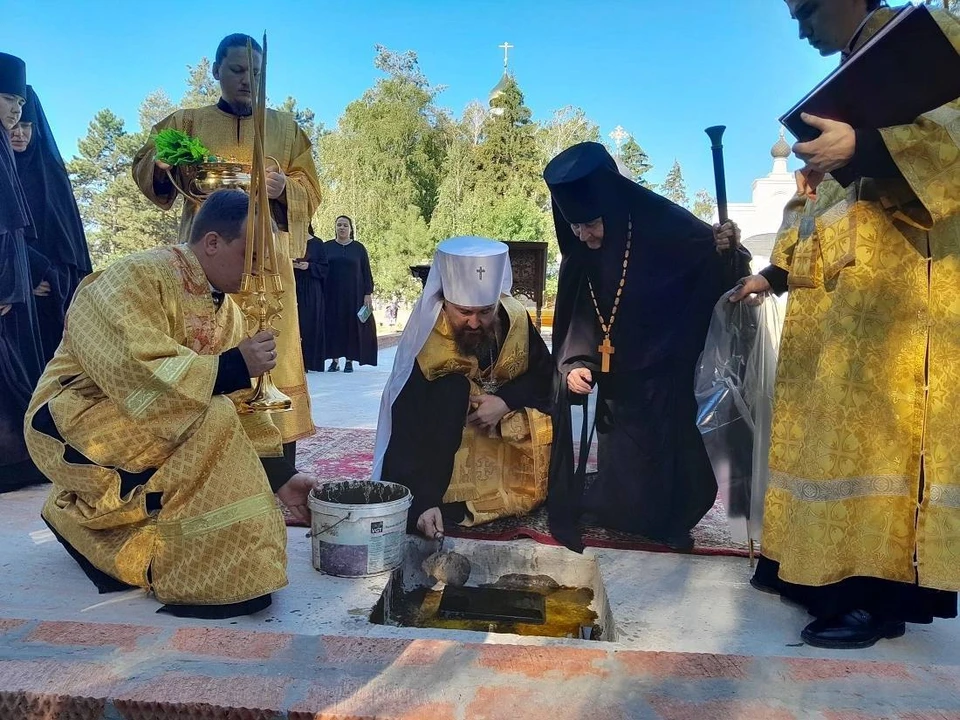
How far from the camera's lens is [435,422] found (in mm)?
3383

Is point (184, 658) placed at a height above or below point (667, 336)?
below

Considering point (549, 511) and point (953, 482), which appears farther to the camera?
point (549, 511)

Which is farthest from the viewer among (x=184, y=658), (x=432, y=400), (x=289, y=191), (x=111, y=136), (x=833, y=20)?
(x=111, y=136)

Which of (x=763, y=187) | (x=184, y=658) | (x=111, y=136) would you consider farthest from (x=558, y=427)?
(x=111, y=136)

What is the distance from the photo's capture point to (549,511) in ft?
10.7

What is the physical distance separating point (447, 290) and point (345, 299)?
285 inches

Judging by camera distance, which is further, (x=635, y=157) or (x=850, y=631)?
(x=635, y=157)

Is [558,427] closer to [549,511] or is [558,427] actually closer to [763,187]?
[549,511]

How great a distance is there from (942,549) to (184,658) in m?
2.22

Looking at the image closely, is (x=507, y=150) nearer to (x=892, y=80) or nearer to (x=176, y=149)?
(x=176, y=149)

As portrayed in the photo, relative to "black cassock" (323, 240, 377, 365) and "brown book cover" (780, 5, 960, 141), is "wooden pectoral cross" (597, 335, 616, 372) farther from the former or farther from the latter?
"black cassock" (323, 240, 377, 365)

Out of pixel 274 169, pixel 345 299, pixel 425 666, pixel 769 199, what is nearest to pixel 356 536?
pixel 425 666

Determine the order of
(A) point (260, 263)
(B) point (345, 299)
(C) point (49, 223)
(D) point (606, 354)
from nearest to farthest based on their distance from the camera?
1. (A) point (260, 263)
2. (D) point (606, 354)
3. (C) point (49, 223)
4. (B) point (345, 299)

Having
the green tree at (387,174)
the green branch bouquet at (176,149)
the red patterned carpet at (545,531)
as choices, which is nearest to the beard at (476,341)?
the red patterned carpet at (545,531)
